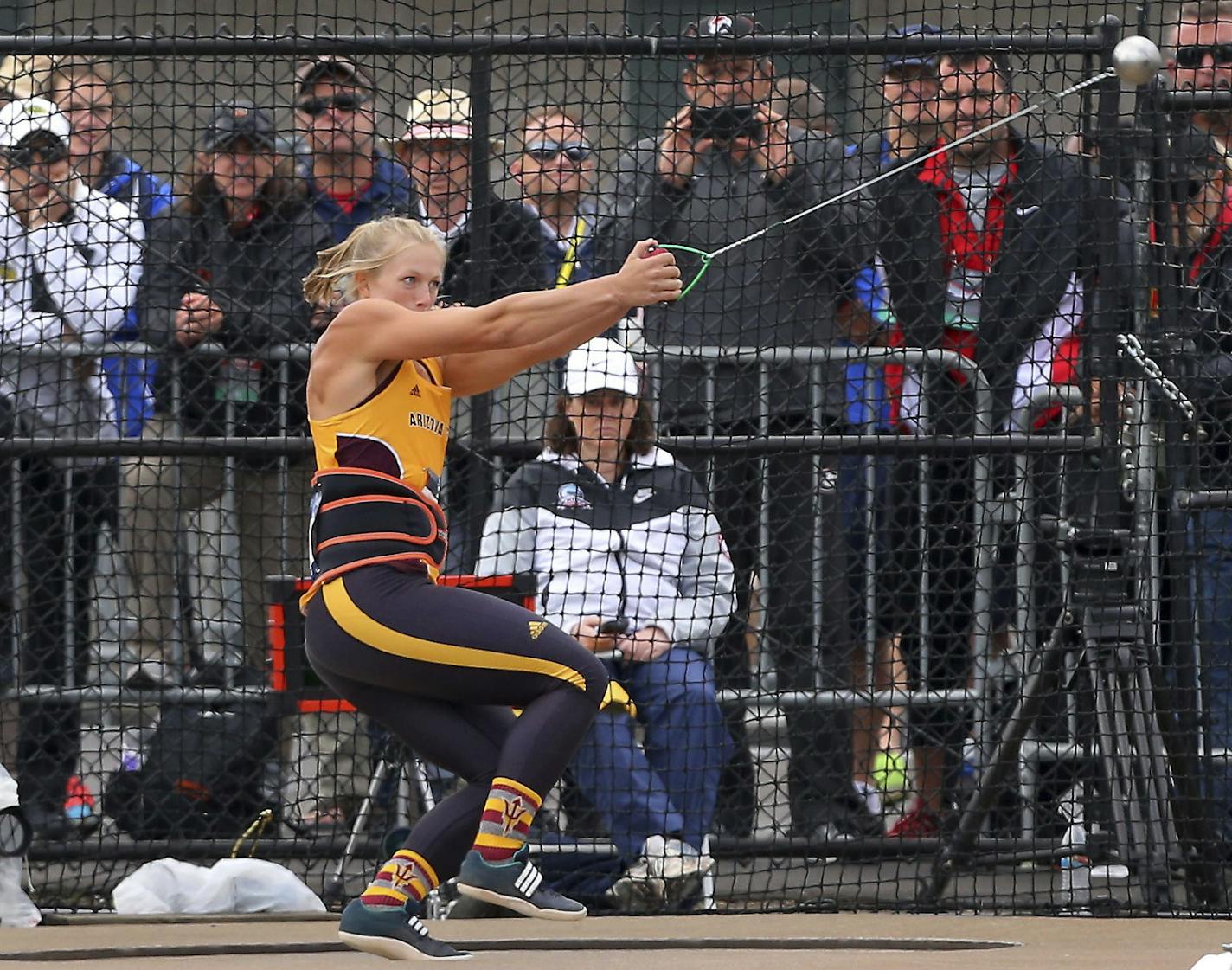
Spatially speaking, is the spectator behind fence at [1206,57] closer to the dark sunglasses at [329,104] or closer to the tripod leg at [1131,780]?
the tripod leg at [1131,780]

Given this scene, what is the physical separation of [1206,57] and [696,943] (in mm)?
3228

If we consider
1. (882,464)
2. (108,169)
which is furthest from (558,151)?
(108,169)

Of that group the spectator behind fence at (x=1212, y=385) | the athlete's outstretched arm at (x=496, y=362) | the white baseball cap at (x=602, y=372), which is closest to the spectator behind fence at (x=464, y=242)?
the white baseball cap at (x=602, y=372)

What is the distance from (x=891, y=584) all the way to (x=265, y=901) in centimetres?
217

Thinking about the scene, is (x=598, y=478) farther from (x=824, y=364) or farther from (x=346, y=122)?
(x=346, y=122)

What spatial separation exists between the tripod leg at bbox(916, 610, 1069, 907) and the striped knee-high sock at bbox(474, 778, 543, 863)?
1.90m

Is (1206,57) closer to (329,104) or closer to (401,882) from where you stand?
(329,104)

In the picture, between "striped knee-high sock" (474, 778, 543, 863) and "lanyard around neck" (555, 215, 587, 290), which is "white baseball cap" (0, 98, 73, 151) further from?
"striped knee-high sock" (474, 778, 543, 863)

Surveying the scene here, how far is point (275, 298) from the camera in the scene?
6.48 metres

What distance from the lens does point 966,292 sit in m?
6.32

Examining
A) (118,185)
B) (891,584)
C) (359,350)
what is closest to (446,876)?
(359,350)

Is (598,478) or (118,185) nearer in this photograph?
(598,478)

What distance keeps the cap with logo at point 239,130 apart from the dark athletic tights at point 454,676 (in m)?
2.34

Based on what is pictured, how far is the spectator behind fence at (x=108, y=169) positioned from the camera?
21.0 feet
